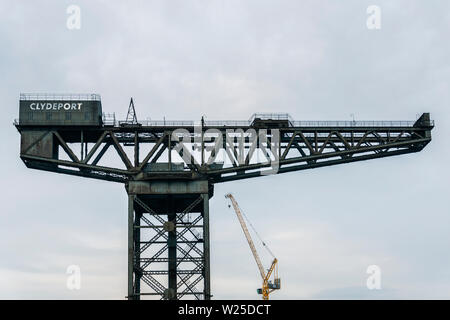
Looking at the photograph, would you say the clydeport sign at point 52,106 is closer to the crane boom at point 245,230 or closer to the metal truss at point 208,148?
the metal truss at point 208,148

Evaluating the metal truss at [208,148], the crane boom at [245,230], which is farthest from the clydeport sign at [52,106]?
the crane boom at [245,230]

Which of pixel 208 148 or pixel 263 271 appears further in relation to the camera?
pixel 263 271

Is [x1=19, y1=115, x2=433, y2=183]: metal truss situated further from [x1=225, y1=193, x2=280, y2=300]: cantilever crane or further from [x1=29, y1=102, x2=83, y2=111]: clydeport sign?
[x1=225, y1=193, x2=280, y2=300]: cantilever crane

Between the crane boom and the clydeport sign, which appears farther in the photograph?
the crane boom

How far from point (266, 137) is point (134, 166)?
42.3 ft

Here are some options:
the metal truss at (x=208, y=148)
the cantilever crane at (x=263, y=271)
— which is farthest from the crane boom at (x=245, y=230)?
the metal truss at (x=208, y=148)

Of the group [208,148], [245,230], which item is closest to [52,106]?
[208,148]

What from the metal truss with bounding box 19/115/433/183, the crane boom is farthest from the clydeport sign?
the crane boom

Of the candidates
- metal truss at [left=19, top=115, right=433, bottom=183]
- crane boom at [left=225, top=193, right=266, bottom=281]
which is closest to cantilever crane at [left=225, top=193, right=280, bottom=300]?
crane boom at [left=225, top=193, right=266, bottom=281]

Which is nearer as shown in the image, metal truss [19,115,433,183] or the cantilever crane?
metal truss [19,115,433,183]

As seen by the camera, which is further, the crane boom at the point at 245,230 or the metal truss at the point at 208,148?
the crane boom at the point at 245,230

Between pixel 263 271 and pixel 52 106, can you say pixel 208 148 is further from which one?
pixel 263 271
